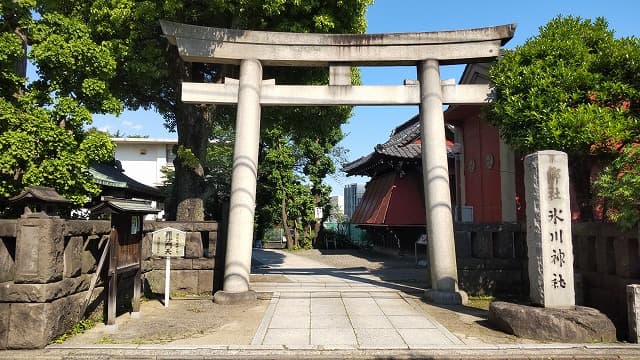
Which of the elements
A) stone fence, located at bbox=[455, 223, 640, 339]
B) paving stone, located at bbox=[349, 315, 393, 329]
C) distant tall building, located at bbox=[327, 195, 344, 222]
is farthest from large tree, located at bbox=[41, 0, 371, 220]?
distant tall building, located at bbox=[327, 195, 344, 222]

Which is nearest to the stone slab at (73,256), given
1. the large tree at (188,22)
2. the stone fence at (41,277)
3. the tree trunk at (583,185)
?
the stone fence at (41,277)

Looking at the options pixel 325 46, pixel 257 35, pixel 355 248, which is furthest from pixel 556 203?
pixel 355 248

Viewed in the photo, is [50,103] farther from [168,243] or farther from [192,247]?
[192,247]

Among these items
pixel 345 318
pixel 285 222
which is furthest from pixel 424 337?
pixel 285 222

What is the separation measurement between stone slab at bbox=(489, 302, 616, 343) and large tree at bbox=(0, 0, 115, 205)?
8702 mm

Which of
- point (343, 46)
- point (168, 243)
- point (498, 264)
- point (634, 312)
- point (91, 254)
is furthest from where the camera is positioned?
point (498, 264)

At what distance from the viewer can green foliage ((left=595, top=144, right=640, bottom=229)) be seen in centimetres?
718

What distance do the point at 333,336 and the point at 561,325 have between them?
3.67m

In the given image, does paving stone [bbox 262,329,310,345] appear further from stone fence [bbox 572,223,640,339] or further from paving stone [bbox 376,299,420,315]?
stone fence [bbox 572,223,640,339]

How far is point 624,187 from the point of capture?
7270mm

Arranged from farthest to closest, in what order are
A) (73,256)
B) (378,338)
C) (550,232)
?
(550,232) → (73,256) → (378,338)

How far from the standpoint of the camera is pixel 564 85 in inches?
355

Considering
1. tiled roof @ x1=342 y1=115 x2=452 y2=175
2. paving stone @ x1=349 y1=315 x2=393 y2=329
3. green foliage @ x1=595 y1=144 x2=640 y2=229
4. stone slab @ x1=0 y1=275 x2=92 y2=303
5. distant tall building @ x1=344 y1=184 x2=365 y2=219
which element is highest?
distant tall building @ x1=344 y1=184 x2=365 y2=219

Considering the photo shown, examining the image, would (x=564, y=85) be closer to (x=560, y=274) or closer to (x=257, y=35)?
(x=560, y=274)
